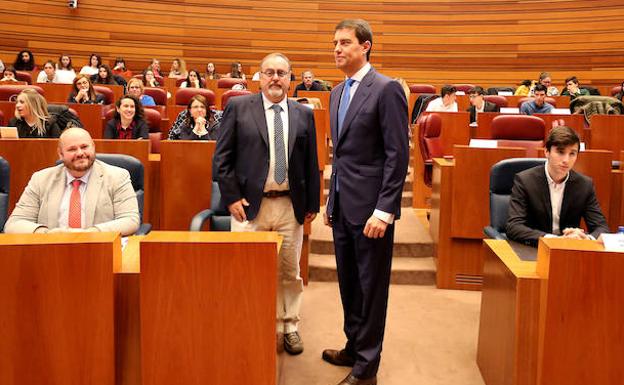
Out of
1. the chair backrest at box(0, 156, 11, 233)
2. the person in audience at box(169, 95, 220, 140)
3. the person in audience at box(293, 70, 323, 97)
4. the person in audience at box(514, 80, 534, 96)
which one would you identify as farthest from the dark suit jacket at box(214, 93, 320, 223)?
the person in audience at box(514, 80, 534, 96)

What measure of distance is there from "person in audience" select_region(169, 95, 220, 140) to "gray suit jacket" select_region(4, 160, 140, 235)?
1.55m

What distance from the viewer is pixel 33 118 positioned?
3.46 meters

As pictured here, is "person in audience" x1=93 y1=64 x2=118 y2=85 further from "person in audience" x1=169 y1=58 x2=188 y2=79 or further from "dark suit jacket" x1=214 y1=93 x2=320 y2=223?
"dark suit jacket" x1=214 y1=93 x2=320 y2=223

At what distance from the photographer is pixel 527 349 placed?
5.43 ft

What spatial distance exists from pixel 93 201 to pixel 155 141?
6.15ft

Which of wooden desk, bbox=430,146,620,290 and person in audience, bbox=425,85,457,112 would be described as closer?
wooden desk, bbox=430,146,620,290

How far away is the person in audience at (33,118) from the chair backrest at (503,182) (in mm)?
2381

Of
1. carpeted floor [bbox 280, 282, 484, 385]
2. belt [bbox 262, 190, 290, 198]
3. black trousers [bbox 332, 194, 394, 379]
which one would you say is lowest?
carpeted floor [bbox 280, 282, 484, 385]

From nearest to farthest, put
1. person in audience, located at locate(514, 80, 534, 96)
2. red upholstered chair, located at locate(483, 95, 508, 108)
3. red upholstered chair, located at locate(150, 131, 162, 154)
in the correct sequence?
red upholstered chair, located at locate(150, 131, 162, 154) → red upholstered chair, located at locate(483, 95, 508, 108) → person in audience, located at locate(514, 80, 534, 96)

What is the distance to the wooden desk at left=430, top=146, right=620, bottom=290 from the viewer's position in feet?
9.55

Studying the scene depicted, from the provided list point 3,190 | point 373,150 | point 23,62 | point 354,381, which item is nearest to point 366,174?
point 373,150

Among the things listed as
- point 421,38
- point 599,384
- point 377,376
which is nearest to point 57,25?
point 421,38

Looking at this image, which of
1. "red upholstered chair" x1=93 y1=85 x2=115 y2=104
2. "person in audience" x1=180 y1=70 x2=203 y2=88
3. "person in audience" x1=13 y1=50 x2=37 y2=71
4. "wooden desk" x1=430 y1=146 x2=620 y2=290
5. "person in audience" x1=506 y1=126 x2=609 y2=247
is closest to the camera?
"person in audience" x1=506 y1=126 x2=609 y2=247

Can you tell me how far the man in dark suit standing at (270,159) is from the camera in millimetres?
2141
